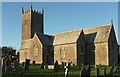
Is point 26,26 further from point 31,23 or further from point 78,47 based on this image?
point 78,47

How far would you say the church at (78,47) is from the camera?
39375 millimetres

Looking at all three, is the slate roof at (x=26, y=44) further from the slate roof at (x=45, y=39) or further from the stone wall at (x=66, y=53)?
the stone wall at (x=66, y=53)

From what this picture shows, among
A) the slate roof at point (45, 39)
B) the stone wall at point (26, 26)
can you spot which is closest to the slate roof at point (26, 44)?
the stone wall at point (26, 26)

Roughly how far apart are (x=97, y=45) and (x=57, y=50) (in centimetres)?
823

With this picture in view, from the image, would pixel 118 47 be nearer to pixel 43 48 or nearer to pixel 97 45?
pixel 97 45

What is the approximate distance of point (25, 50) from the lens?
50750 millimetres

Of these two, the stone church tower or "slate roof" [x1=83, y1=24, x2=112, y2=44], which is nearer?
"slate roof" [x1=83, y1=24, x2=112, y2=44]

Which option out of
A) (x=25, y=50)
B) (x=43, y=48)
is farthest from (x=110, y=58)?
(x=25, y=50)

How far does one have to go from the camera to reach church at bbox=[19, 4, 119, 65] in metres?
39.4

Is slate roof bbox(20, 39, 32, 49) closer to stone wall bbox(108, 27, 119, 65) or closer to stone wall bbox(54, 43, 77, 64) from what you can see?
stone wall bbox(54, 43, 77, 64)

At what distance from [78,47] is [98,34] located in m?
4.39

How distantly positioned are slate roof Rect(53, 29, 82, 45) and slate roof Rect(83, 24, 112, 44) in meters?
2.37

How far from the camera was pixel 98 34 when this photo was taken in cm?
4147

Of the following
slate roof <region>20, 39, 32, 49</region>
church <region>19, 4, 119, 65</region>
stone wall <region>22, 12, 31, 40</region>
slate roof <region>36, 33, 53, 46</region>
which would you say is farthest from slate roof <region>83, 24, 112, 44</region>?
stone wall <region>22, 12, 31, 40</region>
